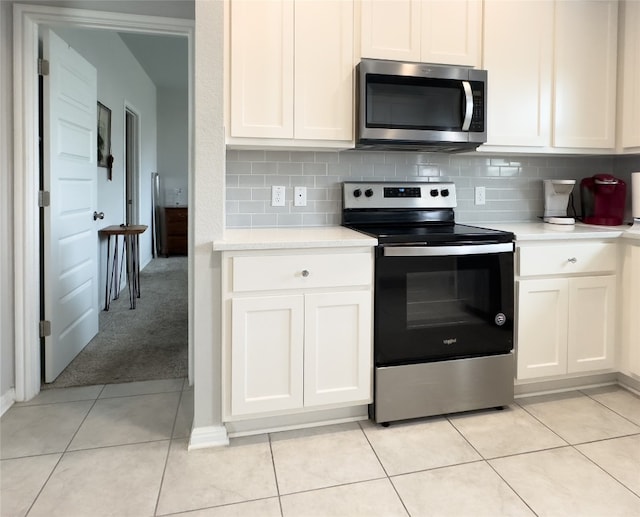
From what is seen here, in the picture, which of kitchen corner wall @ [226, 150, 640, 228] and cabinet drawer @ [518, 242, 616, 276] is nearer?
cabinet drawer @ [518, 242, 616, 276]

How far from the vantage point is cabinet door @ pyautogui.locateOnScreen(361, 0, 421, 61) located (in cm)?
229

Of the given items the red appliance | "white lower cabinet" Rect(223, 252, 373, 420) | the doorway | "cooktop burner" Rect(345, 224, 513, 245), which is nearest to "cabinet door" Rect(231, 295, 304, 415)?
"white lower cabinet" Rect(223, 252, 373, 420)

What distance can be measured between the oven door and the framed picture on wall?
3.42 metres

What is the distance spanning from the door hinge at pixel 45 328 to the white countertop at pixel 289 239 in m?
1.21

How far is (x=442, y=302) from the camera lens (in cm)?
218

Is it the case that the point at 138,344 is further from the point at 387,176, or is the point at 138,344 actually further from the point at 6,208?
the point at 387,176

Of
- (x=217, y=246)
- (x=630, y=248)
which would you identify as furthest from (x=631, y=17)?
(x=217, y=246)

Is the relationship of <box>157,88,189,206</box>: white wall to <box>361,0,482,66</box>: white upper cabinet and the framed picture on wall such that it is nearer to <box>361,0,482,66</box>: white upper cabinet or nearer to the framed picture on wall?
the framed picture on wall

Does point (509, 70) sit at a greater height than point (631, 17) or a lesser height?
lesser

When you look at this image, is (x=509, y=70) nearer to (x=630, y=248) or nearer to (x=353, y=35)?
(x=353, y=35)

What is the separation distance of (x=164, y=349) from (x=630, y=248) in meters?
2.94

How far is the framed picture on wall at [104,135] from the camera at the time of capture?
428 cm

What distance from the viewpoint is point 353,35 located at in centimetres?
229

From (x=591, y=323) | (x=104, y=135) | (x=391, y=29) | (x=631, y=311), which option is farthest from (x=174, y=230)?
(x=631, y=311)
